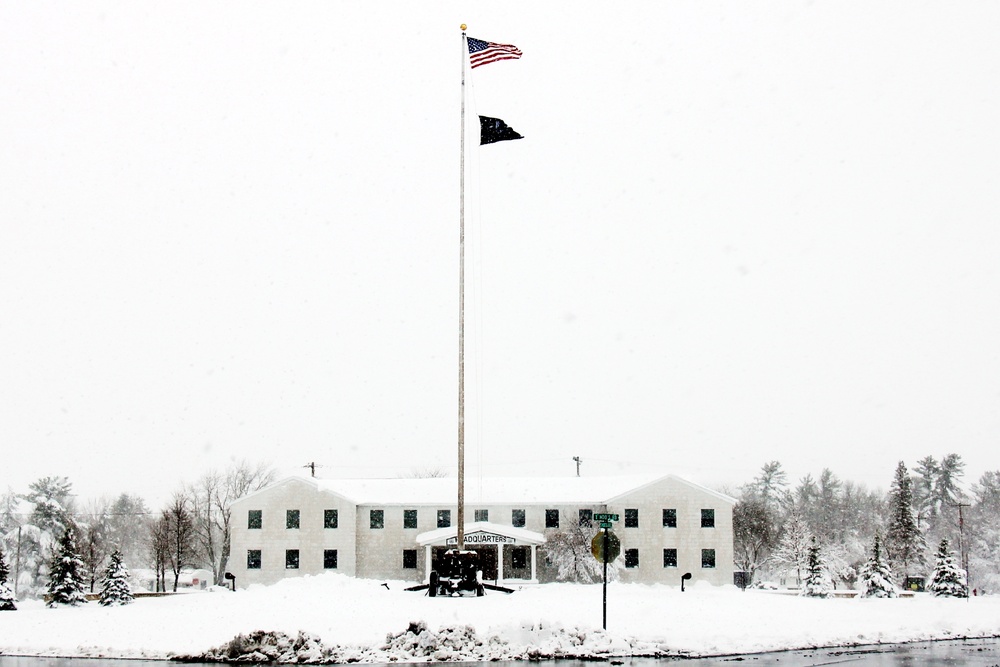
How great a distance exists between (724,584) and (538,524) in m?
10.9

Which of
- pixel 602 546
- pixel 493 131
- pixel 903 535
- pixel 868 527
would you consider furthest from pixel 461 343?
pixel 868 527

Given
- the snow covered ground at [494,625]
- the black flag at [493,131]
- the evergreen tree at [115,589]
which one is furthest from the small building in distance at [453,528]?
the black flag at [493,131]

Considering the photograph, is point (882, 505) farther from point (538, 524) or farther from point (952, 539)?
point (538, 524)

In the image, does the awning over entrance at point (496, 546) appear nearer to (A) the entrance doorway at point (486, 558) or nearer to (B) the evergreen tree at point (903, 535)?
(A) the entrance doorway at point (486, 558)

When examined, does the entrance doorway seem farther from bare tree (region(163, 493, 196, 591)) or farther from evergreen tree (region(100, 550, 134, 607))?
evergreen tree (region(100, 550, 134, 607))

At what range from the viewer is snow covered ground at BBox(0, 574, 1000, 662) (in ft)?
64.1

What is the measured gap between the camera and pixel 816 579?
49.0m

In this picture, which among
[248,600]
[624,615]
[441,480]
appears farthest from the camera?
[441,480]

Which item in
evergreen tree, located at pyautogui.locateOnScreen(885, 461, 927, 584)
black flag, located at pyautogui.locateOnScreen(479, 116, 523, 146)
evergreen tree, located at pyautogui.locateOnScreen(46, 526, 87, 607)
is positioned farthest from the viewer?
evergreen tree, located at pyautogui.locateOnScreen(885, 461, 927, 584)

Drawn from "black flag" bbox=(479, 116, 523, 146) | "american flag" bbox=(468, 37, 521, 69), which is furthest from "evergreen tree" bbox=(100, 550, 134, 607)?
"american flag" bbox=(468, 37, 521, 69)

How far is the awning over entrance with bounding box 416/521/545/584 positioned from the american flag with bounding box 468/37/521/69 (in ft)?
84.8

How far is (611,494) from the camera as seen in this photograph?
54.9 m

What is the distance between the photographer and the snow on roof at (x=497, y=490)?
179 ft

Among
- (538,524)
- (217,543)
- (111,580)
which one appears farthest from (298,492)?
(217,543)
